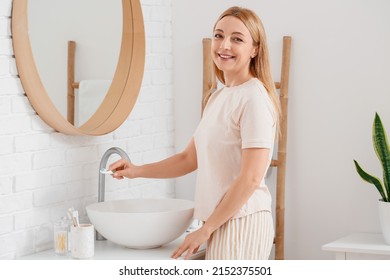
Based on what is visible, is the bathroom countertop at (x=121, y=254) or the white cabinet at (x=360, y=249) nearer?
the bathroom countertop at (x=121, y=254)

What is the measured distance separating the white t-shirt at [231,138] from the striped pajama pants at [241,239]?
0.03 meters

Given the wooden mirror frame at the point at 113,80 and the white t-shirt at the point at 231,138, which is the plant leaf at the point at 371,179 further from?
the wooden mirror frame at the point at 113,80

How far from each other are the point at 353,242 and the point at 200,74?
1086 mm

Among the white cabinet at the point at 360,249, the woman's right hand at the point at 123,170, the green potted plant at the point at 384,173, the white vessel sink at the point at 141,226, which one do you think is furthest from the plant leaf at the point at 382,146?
the woman's right hand at the point at 123,170

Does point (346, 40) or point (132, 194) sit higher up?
point (346, 40)

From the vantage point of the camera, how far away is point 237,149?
2467 mm

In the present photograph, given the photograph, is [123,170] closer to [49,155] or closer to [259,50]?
[49,155]

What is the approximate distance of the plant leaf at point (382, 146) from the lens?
3.02 metres

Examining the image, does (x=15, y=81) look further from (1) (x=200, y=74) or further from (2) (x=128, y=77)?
(1) (x=200, y=74)

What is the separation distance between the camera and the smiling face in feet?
8.09

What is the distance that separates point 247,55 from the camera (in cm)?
249

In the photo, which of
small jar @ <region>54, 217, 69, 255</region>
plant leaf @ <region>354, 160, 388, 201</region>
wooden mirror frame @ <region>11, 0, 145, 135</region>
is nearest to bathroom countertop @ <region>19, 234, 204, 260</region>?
small jar @ <region>54, 217, 69, 255</region>
